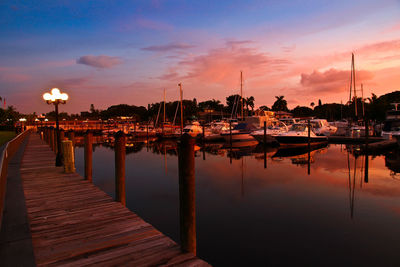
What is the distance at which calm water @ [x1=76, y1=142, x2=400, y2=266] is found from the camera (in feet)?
22.0

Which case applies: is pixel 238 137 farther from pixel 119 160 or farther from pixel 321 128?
pixel 119 160

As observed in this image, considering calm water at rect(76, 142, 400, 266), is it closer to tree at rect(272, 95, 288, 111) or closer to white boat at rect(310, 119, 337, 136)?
white boat at rect(310, 119, 337, 136)

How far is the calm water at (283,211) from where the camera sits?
6.70m

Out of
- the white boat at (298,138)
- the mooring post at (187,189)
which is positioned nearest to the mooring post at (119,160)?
the mooring post at (187,189)

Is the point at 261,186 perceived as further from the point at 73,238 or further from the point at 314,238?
the point at 73,238

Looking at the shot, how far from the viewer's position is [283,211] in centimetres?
1003

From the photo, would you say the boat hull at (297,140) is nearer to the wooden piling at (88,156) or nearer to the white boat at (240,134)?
the white boat at (240,134)

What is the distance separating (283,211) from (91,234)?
740cm

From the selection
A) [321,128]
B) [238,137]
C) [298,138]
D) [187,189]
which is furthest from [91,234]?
[321,128]

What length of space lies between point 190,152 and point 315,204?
880 cm

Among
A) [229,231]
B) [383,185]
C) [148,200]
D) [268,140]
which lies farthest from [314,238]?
[268,140]

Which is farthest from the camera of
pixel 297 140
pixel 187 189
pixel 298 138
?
pixel 297 140

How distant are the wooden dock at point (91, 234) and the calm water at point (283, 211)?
2416 millimetres

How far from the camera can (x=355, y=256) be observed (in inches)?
255
